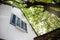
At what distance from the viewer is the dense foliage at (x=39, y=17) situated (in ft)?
5.71

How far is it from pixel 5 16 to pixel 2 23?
0.09 metres

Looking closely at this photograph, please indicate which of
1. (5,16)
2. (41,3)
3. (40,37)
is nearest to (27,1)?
(41,3)

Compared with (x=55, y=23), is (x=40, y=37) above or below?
below

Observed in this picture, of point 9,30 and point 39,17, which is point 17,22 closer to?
point 9,30

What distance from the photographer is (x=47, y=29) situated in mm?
1731

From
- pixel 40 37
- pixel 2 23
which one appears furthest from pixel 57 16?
pixel 2 23

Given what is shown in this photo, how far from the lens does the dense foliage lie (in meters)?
1.74

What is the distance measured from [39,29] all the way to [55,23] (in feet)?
0.65

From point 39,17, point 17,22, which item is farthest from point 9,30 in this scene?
point 39,17

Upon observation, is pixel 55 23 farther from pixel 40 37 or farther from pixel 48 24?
pixel 40 37

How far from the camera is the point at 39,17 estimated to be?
5.75 ft

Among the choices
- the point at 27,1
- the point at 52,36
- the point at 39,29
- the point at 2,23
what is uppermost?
the point at 27,1

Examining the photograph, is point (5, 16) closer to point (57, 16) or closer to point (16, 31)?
point (16, 31)

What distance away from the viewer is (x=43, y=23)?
1.75m
